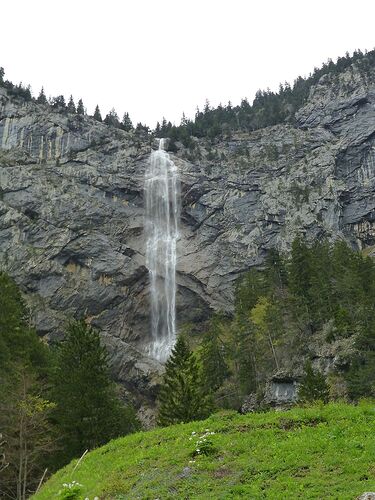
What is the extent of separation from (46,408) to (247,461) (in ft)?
47.9

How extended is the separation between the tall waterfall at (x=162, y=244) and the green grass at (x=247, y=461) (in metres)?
50.9

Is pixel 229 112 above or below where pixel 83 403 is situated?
above

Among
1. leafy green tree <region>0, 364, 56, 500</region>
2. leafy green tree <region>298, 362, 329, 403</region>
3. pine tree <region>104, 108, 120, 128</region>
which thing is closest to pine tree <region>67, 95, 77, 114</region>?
pine tree <region>104, 108, 120, 128</region>

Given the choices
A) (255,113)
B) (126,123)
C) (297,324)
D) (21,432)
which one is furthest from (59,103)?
(21,432)

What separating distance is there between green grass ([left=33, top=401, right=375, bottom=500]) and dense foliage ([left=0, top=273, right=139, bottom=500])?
4199 millimetres

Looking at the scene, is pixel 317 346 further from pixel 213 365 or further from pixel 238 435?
pixel 238 435

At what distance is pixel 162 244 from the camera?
80.0 metres

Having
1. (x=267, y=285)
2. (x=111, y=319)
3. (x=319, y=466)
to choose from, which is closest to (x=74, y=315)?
(x=111, y=319)

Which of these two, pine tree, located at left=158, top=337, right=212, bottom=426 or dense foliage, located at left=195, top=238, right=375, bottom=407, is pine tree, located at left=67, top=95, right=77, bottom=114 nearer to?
dense foliage, located at left=195, top=238, right=375, bottom=407

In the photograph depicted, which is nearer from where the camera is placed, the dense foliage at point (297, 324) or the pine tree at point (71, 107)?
the dense foliage at point (297, 324)

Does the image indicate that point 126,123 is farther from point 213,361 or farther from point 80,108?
point 213,361

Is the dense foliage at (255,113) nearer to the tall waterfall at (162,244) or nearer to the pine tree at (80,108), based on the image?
the tall waterfall at (162,244)

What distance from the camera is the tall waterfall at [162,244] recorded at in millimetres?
73062

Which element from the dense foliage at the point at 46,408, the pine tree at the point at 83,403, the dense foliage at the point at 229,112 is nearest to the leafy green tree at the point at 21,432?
the dense foliage at the point at 46,408
